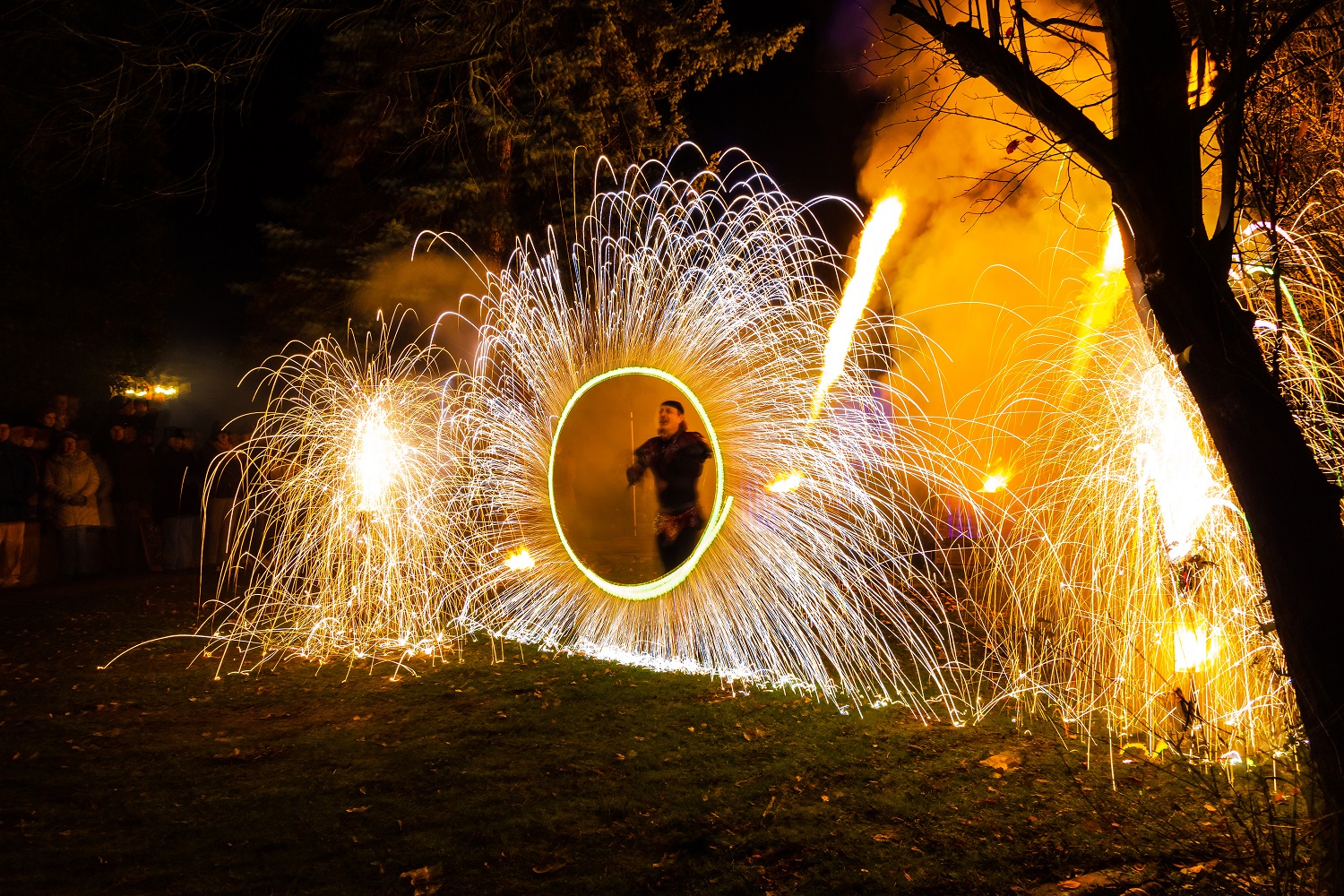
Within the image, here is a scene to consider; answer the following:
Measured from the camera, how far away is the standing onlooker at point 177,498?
10.6 m

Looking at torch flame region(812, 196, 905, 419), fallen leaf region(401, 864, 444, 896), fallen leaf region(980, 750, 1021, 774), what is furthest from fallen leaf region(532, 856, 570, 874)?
torch flame region(812, 196, 905, 419)

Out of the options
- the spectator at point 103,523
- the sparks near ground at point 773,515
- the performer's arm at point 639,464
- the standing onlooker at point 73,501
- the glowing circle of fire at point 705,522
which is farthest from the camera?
the spectator at point 103,523

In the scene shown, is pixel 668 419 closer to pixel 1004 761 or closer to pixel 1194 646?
pixel 1004 761

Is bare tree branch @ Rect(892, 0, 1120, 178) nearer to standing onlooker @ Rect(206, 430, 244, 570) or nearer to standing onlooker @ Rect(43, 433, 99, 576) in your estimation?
standing onlooker @ Rect(43, 433, 99, 576)

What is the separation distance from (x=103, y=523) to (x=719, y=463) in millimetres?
8296

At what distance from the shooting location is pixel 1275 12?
4.25m

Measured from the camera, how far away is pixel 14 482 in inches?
365

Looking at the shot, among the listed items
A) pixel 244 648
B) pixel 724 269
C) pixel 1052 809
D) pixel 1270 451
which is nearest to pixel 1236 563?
pixel 1052 809

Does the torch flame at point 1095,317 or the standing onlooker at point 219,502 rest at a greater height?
the torch flame at point 1095,317

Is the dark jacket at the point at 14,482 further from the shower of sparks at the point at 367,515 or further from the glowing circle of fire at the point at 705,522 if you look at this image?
the glowing circle of fire at the point at 705,522

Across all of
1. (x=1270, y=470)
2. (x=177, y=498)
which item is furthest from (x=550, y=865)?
(x=177, y=498)

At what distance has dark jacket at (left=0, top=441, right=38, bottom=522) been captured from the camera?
30.2 ft

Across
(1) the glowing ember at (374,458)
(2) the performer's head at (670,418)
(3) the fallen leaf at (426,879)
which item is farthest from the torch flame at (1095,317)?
(1) the glowing ember at (374,458)

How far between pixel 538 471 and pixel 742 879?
4.52 meters
